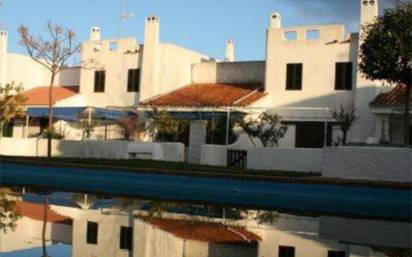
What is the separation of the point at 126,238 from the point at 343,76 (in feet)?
65.7

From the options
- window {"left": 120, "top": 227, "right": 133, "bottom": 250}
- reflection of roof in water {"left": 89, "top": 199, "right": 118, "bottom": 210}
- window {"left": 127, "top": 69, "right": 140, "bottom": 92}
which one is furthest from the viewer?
window {"left": 127, "top": 69, "right": 140, "bottom": 92}

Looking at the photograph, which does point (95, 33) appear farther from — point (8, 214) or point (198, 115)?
point (8, 214)

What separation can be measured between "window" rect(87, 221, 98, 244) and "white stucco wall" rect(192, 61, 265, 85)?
2117cm

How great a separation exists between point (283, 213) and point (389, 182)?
340 cm

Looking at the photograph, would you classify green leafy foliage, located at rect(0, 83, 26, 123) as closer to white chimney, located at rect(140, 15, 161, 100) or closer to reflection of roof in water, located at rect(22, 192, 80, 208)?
white chimney, located at rect(140, 15, 161, 100)

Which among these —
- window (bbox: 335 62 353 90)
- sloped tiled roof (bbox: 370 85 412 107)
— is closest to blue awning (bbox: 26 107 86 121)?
window (bbox: 335 62 353 90)

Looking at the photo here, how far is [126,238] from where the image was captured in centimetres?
1184

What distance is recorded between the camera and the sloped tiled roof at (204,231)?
1172 centimetres

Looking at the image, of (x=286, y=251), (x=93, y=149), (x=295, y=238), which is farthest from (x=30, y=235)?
(x=93, y=149)

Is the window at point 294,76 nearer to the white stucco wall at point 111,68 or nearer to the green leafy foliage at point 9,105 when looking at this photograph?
the white stucco wall at point 111,68

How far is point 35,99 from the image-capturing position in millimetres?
37312

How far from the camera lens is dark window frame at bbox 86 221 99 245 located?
11.3 metres

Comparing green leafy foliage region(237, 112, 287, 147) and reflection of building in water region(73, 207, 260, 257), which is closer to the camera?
reflection of building in water region(73, 207, 260, 257)

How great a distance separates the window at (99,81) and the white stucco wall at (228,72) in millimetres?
5210
